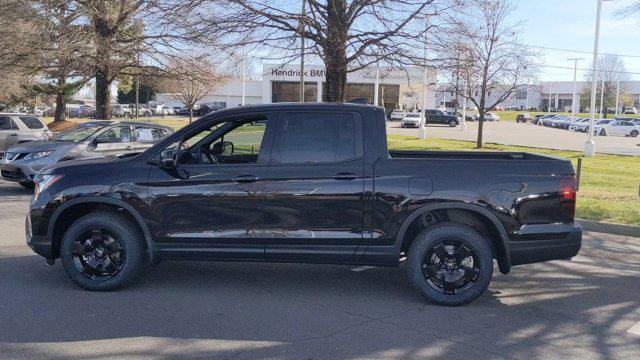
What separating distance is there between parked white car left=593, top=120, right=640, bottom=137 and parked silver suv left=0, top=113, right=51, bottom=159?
165 ft

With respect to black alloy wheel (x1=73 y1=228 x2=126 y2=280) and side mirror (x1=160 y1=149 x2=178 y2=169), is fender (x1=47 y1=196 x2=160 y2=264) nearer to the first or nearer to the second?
black alloy wheel (x1=73 y1=228 x2=126 y2=280)

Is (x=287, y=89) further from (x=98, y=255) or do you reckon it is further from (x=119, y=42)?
(x=98, y=255)

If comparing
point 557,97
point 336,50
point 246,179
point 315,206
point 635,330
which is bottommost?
point 635,330

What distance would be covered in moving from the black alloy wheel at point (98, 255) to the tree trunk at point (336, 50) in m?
8.57

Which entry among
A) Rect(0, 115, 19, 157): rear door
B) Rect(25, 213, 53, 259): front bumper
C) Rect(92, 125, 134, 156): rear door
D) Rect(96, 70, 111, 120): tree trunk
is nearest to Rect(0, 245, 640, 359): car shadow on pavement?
Rect(25, 213, 53, 259): front bumper

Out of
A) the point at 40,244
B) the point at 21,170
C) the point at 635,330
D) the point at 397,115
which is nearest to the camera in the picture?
the point at 635,330

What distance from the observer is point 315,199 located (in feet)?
17.7

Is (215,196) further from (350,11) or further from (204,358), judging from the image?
(350,11)

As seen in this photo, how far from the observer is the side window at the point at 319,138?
5.52 m

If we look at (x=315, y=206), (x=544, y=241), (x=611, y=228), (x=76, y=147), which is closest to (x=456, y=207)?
(x=544, y=241)

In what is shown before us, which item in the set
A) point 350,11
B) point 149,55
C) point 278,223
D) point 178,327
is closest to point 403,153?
point 278,223

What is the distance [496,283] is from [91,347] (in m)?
4.23

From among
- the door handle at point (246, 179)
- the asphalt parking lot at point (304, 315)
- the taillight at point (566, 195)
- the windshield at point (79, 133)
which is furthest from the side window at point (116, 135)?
the taillight at point (566, 195)

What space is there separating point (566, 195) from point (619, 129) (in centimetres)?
5563
